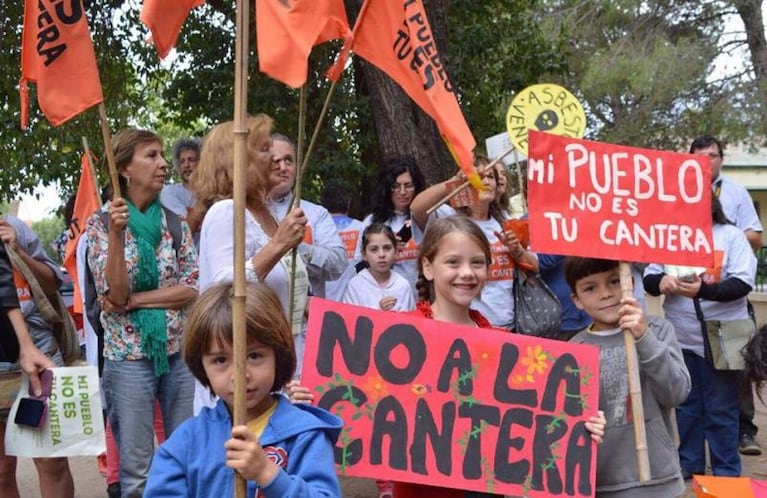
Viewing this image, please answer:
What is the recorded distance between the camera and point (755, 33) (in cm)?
1778

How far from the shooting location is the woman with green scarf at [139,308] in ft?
14.6

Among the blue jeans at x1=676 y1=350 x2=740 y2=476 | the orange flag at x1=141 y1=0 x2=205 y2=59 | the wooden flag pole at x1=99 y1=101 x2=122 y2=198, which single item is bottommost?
the blue jeans at x1=676 y1=350 x2=740 y2=476

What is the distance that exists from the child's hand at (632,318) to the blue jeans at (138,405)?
196cm

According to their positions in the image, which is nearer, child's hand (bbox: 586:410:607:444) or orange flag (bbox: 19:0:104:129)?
child's hand (bbox: 586:410:607:444)

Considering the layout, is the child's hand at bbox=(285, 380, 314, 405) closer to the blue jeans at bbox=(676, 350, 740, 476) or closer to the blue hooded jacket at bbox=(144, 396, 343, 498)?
the blue hooded jacket at bbox=(144, 396, 343, 498)

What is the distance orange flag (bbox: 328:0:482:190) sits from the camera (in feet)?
12.9

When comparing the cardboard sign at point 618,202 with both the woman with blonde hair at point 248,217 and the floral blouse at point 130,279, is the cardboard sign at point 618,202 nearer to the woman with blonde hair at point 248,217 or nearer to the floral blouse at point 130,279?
the woman with blonde hair at point 248,217

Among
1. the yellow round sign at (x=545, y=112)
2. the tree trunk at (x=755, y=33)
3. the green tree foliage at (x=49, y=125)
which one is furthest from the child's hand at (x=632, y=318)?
the tree trunk at (x=755, y=33)

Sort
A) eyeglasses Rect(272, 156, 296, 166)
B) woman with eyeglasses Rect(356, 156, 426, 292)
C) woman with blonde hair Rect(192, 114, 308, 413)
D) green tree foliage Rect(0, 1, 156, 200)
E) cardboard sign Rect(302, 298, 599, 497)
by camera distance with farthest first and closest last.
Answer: green tree foliage Rect(0, 1, 156, 200) < woman with eyeglasses Rect(356, 156, 426, 292) < eyeglasses Rect(272, 156, 296, 166) < woman with blonde hair Rect(192, 114, 308, 413) < cardboard sign Rect(302, 298, 599, 497)

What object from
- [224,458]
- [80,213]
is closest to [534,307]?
[80,213]

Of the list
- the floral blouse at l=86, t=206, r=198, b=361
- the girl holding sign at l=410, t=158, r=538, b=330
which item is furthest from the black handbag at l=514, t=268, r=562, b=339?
the floral blouse at l=86, t=206, r=198, b=361

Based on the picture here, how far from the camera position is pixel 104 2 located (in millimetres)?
10875

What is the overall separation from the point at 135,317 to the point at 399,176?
2270mm

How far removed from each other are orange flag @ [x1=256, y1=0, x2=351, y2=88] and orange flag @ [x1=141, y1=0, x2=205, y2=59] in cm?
54
